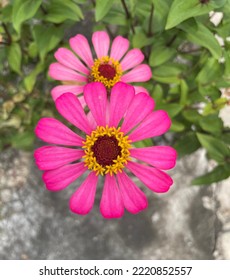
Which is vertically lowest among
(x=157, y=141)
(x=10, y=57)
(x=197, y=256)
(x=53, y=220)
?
(x=197, y=256)

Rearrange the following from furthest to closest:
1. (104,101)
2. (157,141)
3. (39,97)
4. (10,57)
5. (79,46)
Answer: (157,141)
(39,97)
(10,57)
(79,46)
(104,101)

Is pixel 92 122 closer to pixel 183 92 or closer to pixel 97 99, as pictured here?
pixel 97 99

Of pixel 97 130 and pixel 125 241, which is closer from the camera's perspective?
pixel 97 130

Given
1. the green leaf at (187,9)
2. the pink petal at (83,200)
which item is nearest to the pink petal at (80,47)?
the green leaf at (187,9)

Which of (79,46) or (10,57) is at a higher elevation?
(79,46)

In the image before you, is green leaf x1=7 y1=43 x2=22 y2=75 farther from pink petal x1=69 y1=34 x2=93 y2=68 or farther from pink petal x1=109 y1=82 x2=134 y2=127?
pink petal x1=109 y1=82 x2=134 y2=127

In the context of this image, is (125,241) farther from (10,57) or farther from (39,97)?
(10,57)

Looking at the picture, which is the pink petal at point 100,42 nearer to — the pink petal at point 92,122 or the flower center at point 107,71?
the flower center at point 107,71

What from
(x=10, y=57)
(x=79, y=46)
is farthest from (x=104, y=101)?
(x=10, y=57)
